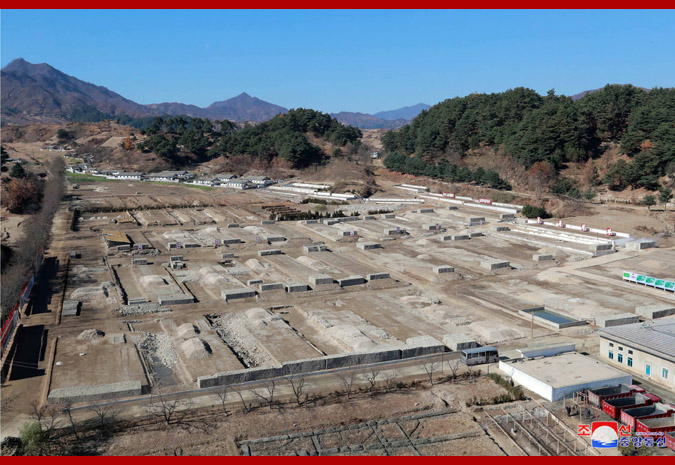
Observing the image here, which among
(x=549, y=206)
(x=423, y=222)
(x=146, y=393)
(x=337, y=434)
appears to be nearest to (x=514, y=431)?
(x=337, y=434)

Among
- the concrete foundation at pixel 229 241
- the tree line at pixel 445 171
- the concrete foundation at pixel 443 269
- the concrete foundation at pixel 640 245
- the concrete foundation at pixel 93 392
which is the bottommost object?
the concrete foundation at pixel 93 392

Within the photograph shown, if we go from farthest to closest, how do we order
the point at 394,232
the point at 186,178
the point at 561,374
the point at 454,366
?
the point at 186,178, the point at 394,232, the point at 454,366, the point at 561,374

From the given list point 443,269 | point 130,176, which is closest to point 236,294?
point 443,269

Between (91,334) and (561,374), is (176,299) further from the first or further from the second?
(561,374)

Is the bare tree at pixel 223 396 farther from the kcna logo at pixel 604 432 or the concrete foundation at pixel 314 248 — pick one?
the concrete foundation at pixel 314 248

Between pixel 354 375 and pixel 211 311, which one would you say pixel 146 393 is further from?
pixel 211 311

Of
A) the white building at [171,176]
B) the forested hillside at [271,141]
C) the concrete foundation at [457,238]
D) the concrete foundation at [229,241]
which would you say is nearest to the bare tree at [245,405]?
the concrete foundation at [229,241]
